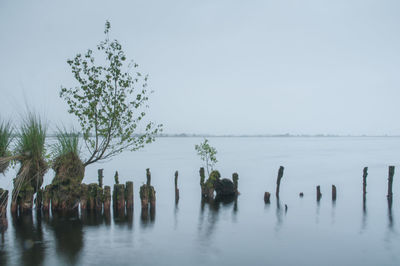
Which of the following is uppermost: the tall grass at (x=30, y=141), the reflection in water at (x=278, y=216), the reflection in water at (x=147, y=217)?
the tall grass at (x=30, y=141)

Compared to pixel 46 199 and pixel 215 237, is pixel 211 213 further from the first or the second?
pixel 46 199

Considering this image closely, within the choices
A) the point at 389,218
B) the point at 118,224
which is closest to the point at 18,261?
the point at 118,224

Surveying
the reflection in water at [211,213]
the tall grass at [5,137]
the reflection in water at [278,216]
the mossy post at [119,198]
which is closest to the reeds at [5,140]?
the tall grass at [5,137]

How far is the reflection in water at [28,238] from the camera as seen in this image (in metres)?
13.7

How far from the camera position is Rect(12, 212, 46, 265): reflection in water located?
13.7m

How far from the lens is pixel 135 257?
1459cm

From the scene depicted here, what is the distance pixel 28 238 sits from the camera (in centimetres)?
1594

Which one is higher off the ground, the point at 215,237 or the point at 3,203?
the point at 3,203

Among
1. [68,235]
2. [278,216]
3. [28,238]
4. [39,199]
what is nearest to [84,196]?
[39,199]

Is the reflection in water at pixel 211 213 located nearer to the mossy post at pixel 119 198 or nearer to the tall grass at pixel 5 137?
the mossy post at pixel 119 198

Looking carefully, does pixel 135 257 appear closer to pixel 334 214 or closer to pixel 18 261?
pixel 18 261

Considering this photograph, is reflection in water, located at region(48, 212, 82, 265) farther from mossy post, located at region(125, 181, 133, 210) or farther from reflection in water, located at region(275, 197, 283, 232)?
reflection in water, located at region(275, 197, 283, 232)

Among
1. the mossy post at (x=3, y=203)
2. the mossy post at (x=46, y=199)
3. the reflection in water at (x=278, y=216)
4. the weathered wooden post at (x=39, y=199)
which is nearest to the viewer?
the mossy post at (x=3, y=203)

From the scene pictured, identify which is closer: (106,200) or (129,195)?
(106,200)
